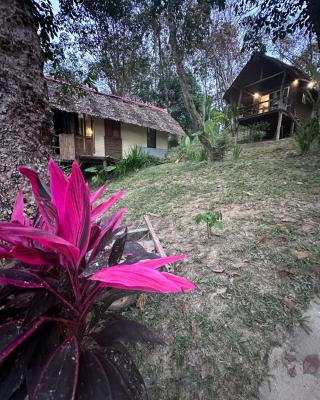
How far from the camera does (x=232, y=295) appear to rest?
4.87 ft

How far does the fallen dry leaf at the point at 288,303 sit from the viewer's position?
1.39 metres

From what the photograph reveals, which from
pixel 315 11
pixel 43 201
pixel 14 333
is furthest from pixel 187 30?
pixel 14 333

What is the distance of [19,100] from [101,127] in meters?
9.71

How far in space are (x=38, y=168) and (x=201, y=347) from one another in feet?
4.36

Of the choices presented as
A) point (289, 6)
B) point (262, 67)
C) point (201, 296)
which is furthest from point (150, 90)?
point (201, 296)

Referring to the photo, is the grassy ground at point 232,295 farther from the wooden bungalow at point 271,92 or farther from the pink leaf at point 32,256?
the wooden bungalow at point 271,92

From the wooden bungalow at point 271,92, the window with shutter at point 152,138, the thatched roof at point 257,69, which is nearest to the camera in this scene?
the thatched roof at point 257,69

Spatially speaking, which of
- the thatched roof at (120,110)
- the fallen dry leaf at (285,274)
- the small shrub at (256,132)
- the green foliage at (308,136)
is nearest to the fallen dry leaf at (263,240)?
the fallen dry leaf at (285,274)

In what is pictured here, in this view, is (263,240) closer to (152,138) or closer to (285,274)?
(285,274)

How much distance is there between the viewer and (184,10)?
222 inches

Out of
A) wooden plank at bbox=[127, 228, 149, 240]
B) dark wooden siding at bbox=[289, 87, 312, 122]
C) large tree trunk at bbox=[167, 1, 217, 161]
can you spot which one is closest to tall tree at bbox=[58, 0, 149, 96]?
large tree trunk at bbox=[167, 1, 217, 161]

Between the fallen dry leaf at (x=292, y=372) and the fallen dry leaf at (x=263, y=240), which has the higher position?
the fallen dry leaf at (x=263, y=240)

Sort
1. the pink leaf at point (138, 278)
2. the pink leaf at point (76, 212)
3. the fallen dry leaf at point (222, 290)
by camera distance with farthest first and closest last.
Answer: the fallen dry leaf at point (222, 290)
the pink leaf at point (76, 212)
the pink leaf at point (138, 278)

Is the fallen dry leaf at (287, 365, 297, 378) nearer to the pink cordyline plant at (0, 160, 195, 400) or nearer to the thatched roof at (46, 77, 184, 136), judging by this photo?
the pink cordyline plant at (0, 160, 195, 400)
